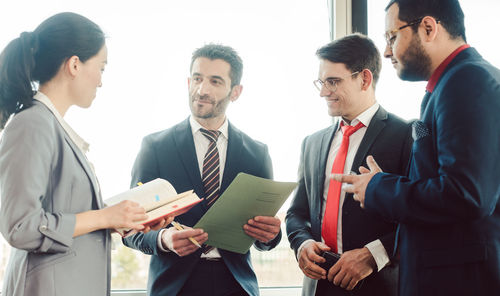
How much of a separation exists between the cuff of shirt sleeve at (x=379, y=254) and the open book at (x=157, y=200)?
27.1 inches

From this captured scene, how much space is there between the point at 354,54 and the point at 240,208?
0.91m

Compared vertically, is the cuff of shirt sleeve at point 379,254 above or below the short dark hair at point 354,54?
below

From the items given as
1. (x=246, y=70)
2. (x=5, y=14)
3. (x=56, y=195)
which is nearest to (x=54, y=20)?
(x=56, y=195)

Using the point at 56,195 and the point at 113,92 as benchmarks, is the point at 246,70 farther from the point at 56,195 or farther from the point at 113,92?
the point at 56,195

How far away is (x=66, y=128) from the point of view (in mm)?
1335

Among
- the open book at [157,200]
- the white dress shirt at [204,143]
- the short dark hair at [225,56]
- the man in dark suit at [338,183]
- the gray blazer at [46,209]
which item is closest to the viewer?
the gray blazer at [46,209]

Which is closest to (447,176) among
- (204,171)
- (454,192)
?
(454,192)

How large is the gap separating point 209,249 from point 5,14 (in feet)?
6.24

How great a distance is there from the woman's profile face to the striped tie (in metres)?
0.62

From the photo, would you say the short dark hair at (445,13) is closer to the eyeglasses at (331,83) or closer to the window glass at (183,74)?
the eyeglasses at (331,83)

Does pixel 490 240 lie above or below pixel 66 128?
below

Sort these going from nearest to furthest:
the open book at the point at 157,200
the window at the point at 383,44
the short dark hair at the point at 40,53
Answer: the short dark hair at the point at 40,53
the open book at the point at 157,200
the window at the point at 383,44

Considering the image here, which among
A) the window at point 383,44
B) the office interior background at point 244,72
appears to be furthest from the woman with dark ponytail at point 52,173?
the window at point 383,44

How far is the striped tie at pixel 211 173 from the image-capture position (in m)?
1.85
